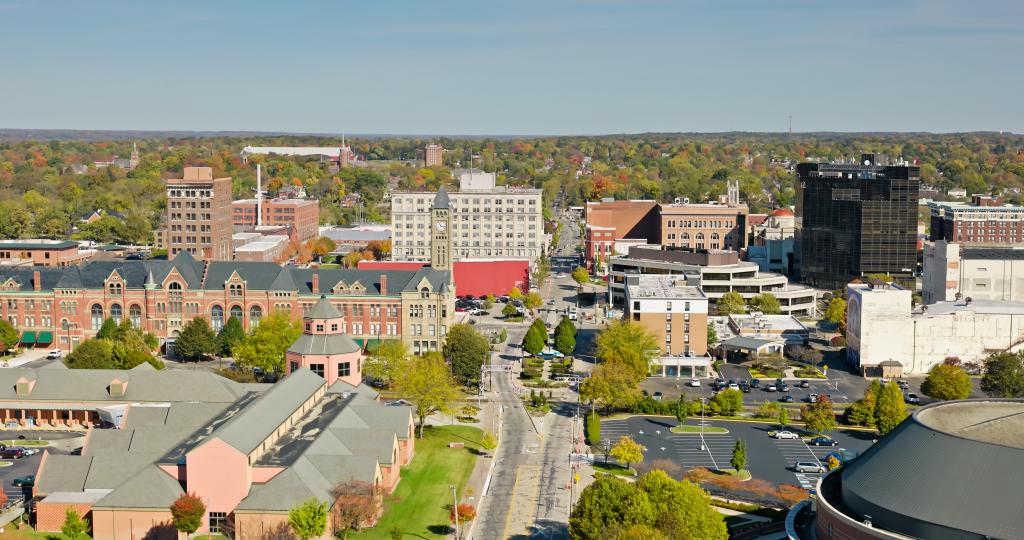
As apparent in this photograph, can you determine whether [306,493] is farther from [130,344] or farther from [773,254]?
[773,254]

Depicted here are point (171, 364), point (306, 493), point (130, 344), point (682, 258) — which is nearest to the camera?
point (306, 493)

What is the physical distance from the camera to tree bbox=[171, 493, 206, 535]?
224ft

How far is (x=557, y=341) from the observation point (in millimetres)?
124625

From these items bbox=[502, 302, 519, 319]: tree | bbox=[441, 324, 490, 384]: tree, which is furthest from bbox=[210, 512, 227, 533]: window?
bbox=[502, 302, 519, 319]: tree

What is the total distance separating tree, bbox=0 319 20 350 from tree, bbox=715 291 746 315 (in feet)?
269

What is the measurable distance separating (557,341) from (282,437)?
49511mm

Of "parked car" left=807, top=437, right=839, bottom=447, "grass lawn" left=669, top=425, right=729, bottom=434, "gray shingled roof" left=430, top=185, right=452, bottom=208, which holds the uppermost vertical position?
"gray shingled roof" left=430, top=185, right=452, bottom=208

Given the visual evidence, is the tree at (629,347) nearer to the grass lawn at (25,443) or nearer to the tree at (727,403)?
the tree at (727,403)

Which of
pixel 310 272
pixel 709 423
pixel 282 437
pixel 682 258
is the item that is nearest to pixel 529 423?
pixel 709 423

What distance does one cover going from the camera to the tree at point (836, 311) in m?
145

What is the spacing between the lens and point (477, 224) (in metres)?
192

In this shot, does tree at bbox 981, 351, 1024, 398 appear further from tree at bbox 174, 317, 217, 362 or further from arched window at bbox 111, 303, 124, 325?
arched window at bbox 111, 303, 124, 325

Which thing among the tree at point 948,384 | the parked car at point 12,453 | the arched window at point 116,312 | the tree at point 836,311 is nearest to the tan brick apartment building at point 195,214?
the arched window at point 116,312

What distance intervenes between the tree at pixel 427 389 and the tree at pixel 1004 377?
154ft
